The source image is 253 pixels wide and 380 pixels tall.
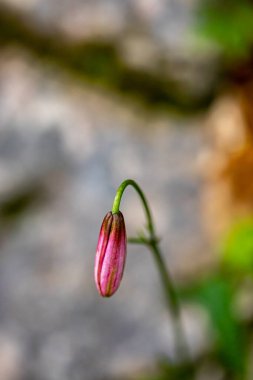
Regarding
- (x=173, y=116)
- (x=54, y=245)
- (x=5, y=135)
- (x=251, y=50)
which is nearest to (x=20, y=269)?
(x=54, y=245)

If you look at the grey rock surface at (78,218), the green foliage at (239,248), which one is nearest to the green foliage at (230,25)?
the grey rock surface at (78,218)

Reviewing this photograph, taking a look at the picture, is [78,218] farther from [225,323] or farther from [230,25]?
[230,25]

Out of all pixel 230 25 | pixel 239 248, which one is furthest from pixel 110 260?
pixel 230 25

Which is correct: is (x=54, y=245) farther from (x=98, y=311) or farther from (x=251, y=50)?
(x=251, y=50)

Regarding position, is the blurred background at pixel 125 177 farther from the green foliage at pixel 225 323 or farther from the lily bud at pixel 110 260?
the lily bud at pixel 110 260

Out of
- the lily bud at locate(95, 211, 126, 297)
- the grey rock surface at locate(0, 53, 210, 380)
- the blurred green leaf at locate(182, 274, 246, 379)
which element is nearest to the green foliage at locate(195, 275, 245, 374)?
the blurred green leaf at locate(182, 274, 246, 379)

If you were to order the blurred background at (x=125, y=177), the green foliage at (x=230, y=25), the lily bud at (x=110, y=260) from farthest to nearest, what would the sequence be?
1. the green foliage at (x=230, y=25)
2. the blurred background at (x=125, y=177)
3. the lily bud at (x=110, y=260)

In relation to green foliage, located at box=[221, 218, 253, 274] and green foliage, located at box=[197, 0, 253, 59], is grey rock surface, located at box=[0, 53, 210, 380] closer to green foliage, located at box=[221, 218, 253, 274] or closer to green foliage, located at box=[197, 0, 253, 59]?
green foliage, located at box=[221, 218, 253, 274]
